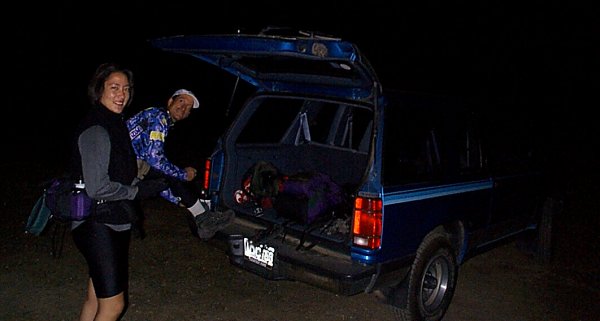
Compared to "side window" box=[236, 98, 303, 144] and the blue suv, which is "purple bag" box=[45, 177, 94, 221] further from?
"side window" box=[236, 98, 303, 144]

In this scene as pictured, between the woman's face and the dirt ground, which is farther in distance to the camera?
the dirt ground

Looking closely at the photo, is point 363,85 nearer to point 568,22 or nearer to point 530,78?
point 530,78

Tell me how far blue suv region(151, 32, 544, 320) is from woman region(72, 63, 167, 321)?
104 centimetres

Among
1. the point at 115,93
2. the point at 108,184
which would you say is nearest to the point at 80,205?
the point at 108,184

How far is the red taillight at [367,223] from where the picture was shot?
3.80 m

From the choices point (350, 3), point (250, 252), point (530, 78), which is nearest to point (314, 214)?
point (250, 252)

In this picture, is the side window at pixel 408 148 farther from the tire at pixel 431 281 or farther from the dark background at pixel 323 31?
the dark background at pixel 323 31

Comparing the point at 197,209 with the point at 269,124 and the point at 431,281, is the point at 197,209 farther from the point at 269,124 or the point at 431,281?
the point at 269,124

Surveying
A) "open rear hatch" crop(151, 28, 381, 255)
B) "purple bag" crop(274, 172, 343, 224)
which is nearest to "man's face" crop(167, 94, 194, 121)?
"open rear hatch" crop(151, 28, 381, 255)

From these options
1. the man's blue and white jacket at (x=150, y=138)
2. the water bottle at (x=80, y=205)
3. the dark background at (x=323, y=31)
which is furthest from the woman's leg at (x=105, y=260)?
the dark background at (x=323, y=31)

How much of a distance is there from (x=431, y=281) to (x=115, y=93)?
9.51 feet

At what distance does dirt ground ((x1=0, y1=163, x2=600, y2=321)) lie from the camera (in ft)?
15.1

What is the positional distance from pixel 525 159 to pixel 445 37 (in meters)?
56.1

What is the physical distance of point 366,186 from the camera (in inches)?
152
